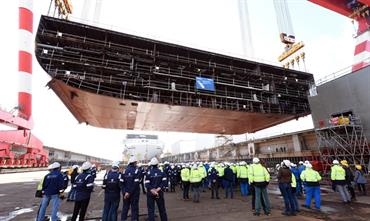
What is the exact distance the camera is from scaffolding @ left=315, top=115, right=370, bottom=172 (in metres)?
15.5

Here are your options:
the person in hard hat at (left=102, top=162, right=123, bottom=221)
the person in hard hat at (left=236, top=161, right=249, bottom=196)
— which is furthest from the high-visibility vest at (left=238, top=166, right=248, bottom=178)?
the person in hard hat at (left=102, top=162, right=123, bottom=221)

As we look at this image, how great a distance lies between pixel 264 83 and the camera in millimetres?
25938

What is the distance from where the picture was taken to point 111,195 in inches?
237

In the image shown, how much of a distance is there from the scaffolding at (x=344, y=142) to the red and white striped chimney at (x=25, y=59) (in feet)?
108

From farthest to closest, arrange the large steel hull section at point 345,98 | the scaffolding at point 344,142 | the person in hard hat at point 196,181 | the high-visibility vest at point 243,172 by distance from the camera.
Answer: the large steel hull section at point 345,98 < the scaffolding at point 344,142 < the high-visibility vest at point 243,172 < the person in hard hat at point 196,181

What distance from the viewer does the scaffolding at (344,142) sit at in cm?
1553

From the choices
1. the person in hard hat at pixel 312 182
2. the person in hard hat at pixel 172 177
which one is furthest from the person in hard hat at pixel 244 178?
the person in hard hat at pixel 172 177

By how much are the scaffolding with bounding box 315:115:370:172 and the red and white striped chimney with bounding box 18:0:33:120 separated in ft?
108

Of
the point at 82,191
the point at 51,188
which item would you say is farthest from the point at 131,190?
the point at 51,188

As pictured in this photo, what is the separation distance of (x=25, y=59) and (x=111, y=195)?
97.9 feet

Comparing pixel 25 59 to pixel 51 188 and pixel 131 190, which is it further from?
pixel 131 190

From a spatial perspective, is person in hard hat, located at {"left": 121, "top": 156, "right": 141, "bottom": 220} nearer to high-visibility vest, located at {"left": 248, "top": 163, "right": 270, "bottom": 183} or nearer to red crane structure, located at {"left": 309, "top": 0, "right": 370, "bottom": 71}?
high-visibility vest, located at {"left": 248, "top": 163, "right": 270, "bottom": 183}

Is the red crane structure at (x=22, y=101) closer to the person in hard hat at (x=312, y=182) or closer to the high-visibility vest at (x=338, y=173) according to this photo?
the person in hard hat at (x=312, y=182)

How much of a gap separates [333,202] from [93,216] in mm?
9295
